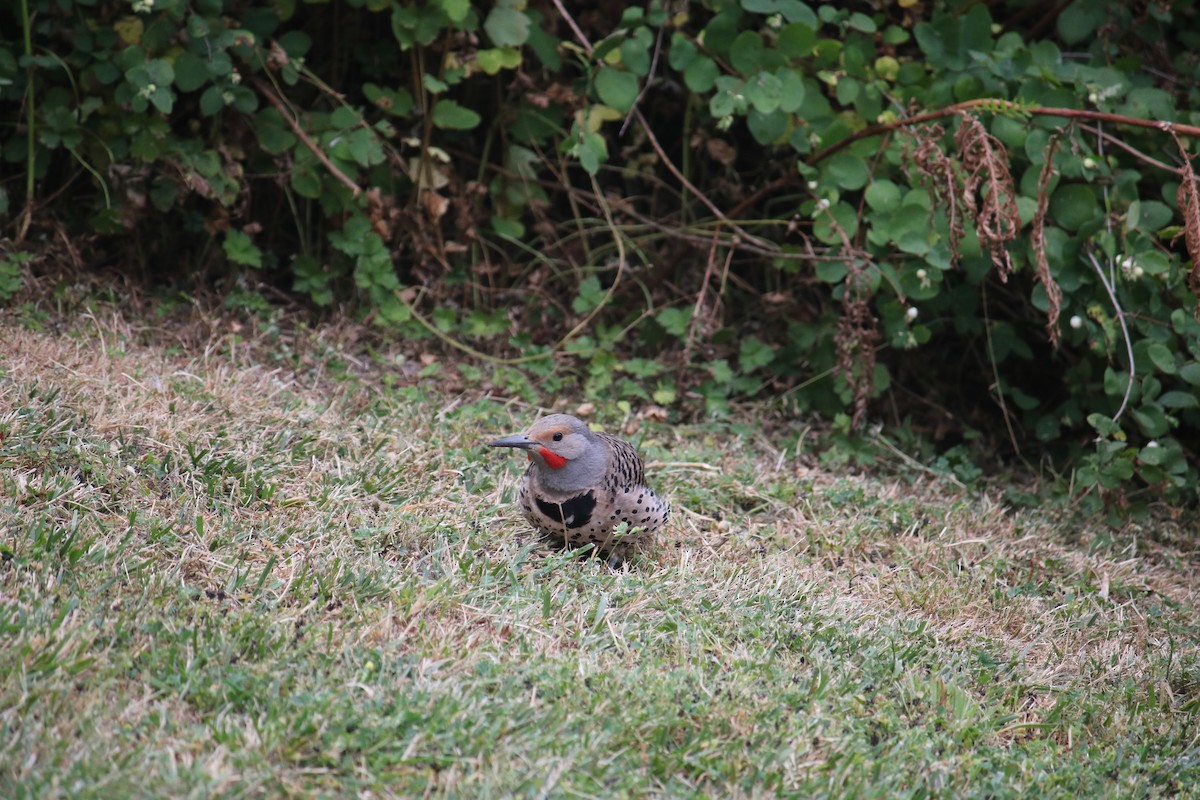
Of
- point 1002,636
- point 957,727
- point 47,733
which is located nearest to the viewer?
point 47,733

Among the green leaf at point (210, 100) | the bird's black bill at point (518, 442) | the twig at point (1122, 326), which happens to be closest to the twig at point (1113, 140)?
the twig at point (1122, 326)

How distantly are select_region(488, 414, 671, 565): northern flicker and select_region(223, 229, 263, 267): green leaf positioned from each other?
229 centimetres

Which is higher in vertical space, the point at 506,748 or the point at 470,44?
the point at 470,44

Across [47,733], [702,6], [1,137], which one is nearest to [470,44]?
[702,6]

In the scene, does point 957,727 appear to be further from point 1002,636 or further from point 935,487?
point 935,487

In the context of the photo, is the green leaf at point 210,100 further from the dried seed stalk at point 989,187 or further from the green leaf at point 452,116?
the dried seed stalk at point 989,187

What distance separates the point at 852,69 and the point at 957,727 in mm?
3140

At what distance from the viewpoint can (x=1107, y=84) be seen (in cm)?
500

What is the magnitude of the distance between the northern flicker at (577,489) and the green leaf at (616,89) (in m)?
2.03

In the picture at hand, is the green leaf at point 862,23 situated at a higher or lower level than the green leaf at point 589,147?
higher

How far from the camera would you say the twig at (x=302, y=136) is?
17.4 feet

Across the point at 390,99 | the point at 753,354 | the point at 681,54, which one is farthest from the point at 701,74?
the point at 390,99

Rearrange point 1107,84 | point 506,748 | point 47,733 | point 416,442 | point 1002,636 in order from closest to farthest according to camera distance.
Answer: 1. point 47,733
2. point 506,748
3. point 1002,636
4. point 416,442
5. point 1107,84

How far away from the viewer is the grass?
2.70m
